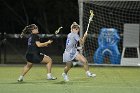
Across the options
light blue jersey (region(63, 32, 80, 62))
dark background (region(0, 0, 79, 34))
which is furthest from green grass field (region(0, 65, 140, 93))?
dark background (region(0, 0, 79, 34))

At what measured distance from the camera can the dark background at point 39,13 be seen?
34.6 metres

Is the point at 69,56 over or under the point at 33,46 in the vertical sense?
under

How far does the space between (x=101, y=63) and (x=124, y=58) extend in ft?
3.04

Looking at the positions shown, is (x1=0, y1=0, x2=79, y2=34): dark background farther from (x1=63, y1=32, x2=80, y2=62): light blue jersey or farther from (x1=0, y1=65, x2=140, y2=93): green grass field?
(x1=63, y1=32, x2=80, y2=62): light blue jersey

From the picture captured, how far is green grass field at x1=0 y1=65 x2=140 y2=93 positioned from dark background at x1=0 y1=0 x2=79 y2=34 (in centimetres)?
1526

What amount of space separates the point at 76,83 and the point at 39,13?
21.9 meters

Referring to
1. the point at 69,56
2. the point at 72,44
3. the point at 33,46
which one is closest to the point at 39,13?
the point at 72,44

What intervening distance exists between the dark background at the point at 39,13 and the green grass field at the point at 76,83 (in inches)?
601

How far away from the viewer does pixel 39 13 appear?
1427 inches

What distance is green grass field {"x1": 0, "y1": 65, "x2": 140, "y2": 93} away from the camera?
13.0 meters

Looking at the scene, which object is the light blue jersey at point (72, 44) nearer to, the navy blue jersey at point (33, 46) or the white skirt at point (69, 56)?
the white skirt at point (69, 56)

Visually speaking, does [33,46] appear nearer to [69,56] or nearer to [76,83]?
[69,56]

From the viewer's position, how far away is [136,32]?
21.9 meters

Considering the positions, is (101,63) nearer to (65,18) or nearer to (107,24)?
(107,24)
